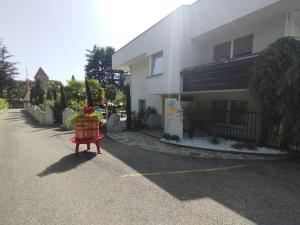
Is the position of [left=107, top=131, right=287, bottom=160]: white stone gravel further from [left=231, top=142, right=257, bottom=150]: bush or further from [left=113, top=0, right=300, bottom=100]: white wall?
[left=113, top=0, right=300, bottom=100]: white wall

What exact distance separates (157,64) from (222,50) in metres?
3.82

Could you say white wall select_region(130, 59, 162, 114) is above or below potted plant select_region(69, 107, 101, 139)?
above

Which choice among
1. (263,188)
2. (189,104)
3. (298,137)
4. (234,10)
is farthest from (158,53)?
(263,188)

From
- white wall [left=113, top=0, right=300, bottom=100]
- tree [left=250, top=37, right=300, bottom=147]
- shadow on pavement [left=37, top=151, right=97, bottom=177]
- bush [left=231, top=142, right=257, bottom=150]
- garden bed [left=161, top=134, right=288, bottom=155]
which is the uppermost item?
white wall [left=113, top=0, right=300, bottom=100]

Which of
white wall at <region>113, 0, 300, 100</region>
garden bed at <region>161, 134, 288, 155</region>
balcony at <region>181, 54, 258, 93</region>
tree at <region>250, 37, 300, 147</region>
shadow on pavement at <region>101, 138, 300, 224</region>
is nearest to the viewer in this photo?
shadow on pavement at <region>101, 138, 300, 224</region>

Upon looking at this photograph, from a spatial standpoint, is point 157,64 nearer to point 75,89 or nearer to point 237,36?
point 237,36

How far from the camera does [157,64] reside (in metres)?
12.4

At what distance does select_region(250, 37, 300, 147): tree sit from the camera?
19.3 ft

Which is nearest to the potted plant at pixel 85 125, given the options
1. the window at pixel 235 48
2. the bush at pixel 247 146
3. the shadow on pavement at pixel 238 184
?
the shadow on pavement at pixel 238 184

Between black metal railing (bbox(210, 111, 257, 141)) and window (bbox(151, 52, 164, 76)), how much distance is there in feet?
13.9

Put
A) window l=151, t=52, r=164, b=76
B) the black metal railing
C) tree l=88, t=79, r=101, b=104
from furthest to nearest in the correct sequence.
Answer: tree l=88, t=79, r=101, b=104 → window l=151, t=52, r=164, b=76 → the black metal railing

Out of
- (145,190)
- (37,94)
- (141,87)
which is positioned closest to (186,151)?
(145,190)

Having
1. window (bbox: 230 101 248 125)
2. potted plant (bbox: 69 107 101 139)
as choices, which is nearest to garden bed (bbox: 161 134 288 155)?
window (bbox: 230 101 248 125)

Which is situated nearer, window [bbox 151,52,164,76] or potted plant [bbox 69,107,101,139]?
potted plant [bbox 69,107,101,139]
